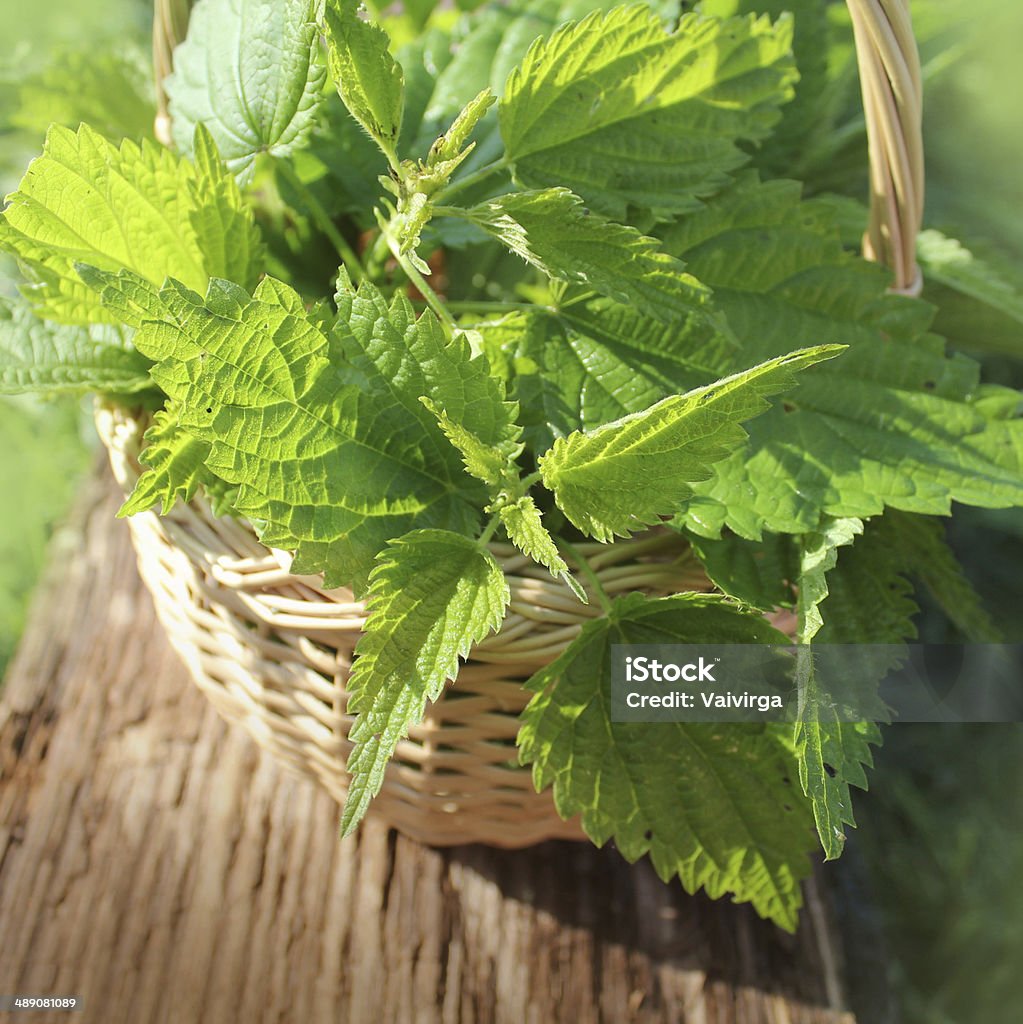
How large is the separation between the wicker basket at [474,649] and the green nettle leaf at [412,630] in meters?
0.03

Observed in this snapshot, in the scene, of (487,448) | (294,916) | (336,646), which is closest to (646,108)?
(487,448)

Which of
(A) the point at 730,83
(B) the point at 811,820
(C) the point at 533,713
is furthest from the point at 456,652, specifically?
(A) the point at 730,83

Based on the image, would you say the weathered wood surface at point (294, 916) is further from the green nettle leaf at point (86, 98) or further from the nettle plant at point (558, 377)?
the green nettle leaf at point (86, 98)

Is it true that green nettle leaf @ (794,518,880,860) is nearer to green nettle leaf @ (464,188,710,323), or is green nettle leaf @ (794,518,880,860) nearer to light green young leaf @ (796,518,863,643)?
light green young leaf @ (796,518,863,643)

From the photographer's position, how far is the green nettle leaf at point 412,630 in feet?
1.42

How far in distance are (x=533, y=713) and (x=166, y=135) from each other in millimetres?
395

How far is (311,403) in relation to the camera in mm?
460

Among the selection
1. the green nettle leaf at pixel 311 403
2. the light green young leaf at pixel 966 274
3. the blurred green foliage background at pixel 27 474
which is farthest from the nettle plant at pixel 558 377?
the blurred green foliage background at pixel 27 474

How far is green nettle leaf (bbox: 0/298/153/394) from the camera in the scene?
528 millimetres

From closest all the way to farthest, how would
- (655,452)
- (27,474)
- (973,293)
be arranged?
(655,452), (973,293), (27,474)

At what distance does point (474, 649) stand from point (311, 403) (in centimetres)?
13

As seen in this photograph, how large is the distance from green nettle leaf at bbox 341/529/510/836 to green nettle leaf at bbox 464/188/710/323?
134mm

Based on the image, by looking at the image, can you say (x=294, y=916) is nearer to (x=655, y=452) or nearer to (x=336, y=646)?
(x=336, y=646)

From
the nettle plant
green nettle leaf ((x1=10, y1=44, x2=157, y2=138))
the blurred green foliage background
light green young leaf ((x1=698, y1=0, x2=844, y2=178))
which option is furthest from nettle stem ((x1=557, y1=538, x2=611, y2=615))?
the blurred green foliage background
